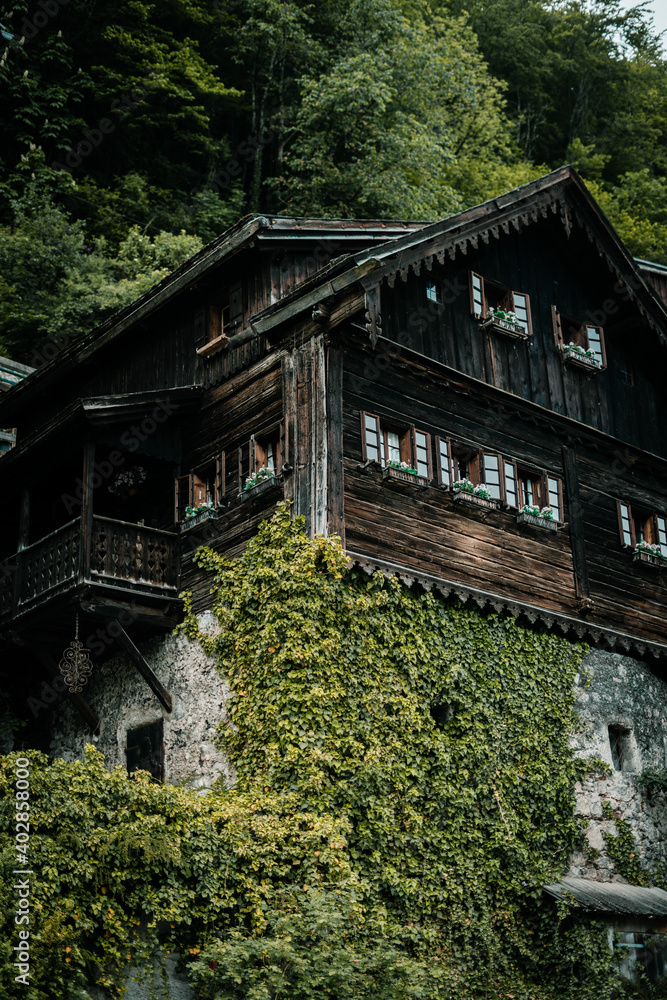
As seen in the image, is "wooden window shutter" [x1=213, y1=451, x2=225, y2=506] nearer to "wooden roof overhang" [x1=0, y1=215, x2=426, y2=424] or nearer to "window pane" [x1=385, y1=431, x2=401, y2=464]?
"window pane" [x1=385, y1=431, x2=401, y2=464]

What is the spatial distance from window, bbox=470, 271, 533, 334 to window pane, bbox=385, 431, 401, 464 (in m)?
3.59

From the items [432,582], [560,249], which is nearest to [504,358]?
[560,249]

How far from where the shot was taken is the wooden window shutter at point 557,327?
20.6 metres

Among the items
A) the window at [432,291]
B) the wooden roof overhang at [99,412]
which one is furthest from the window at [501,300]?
the wooden roof overhang at [99,412]

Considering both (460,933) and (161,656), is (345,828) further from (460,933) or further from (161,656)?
(161,656)

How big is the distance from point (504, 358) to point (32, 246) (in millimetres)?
16680

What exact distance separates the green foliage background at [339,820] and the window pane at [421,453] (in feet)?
7.02

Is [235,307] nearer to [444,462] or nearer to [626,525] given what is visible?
[444,462]

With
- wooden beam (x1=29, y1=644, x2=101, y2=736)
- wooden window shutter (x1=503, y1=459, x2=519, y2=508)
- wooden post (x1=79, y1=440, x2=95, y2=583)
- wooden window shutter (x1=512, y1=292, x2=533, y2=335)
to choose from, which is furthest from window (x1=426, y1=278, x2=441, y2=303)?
wooden beam (x1=29, y1=644, x2=101, y2=736)

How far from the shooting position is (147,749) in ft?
56.9

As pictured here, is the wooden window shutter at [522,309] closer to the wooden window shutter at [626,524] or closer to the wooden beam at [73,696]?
the wooden window shutter at [626,524]

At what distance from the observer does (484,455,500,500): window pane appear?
59.7 ft

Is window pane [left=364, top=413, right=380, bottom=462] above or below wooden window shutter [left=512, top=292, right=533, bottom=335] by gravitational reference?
below

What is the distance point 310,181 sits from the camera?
120 feet
